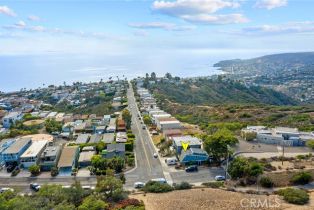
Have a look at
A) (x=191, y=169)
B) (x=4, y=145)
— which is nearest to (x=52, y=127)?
(x=4, y=145)

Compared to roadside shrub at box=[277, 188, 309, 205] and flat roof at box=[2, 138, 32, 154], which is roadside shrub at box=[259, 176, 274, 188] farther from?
flat roof at box=[2, 138, 32, 154]

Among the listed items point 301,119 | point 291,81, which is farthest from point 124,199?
point 291,81

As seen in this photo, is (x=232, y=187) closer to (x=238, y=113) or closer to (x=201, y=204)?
(x=201, y=204)

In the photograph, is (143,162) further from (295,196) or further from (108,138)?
(295,196)

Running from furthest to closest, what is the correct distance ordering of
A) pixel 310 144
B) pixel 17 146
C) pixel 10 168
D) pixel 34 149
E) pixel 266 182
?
1. pixel 17 146
2. pixel 34 149
3. pixel 310 144
4. pixel 10 168
5. pixel 266 182

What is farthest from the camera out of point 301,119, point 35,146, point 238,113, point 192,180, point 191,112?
point 191,112

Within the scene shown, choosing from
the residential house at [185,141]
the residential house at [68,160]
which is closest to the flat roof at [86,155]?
the residential house at [68,160]

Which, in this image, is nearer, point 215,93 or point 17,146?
point 17,146

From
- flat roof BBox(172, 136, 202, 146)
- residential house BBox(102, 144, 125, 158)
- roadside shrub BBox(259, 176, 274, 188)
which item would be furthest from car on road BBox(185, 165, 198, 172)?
residential house BBox(102, 144, 125, 158)
